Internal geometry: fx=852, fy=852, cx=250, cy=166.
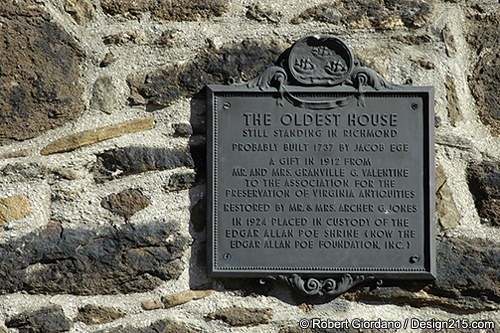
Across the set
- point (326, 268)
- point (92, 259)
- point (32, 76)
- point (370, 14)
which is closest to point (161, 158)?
point (92, 259)

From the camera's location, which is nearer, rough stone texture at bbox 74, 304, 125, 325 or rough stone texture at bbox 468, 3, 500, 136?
rough stone texture at bbox 74, 304, 125, 325

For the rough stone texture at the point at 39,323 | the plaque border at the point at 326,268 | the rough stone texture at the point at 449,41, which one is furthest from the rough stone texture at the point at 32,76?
the rough stone texture at the point at 449,41

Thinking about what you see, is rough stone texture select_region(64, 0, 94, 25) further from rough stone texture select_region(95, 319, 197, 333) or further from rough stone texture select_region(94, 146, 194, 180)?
rough stone texture select_region(95, 319, 197, 333)

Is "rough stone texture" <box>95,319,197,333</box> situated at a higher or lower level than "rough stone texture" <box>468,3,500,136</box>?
lower

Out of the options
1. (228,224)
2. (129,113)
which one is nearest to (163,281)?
(228,224)

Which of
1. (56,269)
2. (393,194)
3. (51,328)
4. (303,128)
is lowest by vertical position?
(51,328)

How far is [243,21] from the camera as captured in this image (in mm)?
2922

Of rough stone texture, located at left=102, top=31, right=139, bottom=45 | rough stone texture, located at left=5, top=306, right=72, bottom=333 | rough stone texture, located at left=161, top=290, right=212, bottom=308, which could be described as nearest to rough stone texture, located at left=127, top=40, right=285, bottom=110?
rough stone texture, located at left=102, top=31, right=139, bottom=45

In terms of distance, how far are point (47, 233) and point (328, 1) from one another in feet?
4.05

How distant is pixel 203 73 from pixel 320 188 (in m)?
0.56

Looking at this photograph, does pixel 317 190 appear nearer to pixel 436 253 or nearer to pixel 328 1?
pixel 436 253

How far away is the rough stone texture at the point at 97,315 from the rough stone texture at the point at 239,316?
0.31 m

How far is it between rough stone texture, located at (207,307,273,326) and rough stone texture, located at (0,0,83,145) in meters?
0.82

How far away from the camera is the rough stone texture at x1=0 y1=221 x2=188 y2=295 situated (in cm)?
281
